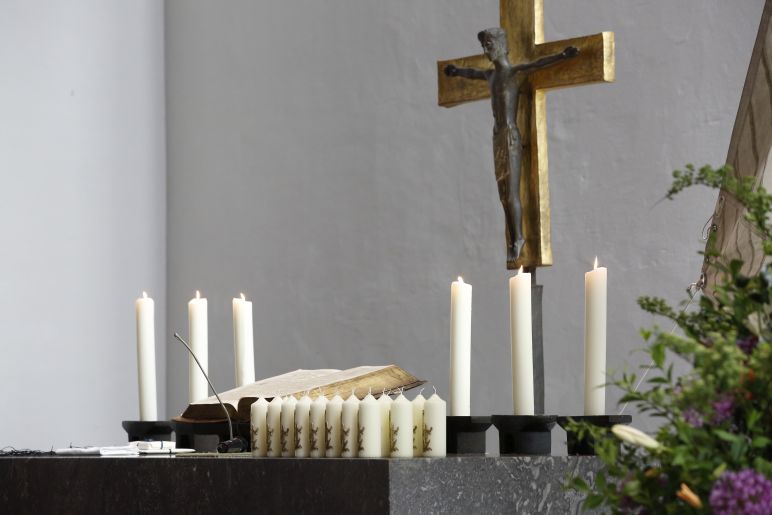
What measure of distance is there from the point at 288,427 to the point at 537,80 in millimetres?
937

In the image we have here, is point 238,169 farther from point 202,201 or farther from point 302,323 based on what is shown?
point 302,323

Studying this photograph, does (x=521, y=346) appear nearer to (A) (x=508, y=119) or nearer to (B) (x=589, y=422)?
(B) (x=589, y=422)

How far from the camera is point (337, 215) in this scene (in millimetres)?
3615

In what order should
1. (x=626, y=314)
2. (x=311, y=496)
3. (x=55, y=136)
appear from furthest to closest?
(x=55, y=136) → (x=626, y=314) → (x=311, y=496)

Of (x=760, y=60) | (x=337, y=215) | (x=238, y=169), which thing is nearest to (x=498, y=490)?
(x=760, y=60)

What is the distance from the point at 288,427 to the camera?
1.56 metres

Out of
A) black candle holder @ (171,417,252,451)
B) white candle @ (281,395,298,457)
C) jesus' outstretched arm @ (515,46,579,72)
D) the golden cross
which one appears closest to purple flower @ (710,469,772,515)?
white candle @ (281,395,298,457)

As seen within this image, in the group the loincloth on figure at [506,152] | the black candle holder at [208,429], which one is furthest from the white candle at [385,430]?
the loincloth on figure at [506,152]

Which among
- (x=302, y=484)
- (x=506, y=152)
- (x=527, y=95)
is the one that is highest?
(x=527, y=95)

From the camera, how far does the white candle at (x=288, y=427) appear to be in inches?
61.0

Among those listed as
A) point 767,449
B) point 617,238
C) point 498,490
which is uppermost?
point 617,238

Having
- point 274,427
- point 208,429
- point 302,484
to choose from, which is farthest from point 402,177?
point 302,484

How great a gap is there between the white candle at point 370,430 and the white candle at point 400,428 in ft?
0.06

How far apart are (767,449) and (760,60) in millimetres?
1185
